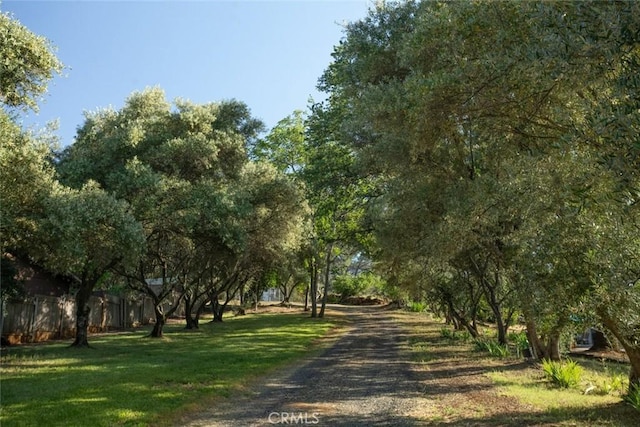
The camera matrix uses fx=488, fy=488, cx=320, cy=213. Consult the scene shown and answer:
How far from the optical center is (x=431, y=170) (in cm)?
1784

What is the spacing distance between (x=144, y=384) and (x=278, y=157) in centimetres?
3516

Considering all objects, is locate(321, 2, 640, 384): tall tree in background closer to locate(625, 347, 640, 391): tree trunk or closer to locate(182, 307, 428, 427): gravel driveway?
locate(625, 347, 640, 391): tree trunk

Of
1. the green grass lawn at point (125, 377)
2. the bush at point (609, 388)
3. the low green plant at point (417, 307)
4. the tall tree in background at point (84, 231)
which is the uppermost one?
the tall tree in background at point (84, 231)

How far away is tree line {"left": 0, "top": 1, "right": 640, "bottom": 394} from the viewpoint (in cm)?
755

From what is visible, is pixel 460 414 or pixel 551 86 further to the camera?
pixel 460 414

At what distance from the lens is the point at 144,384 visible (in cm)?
1285

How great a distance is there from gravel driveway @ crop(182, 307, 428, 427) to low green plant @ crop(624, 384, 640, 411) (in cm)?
435

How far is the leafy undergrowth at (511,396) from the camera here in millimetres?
9977

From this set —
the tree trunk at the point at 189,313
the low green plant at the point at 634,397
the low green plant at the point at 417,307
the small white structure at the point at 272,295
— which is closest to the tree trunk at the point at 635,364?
the low green plant at the point at 634,397

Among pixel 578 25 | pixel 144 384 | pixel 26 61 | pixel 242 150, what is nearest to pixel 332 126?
pixel 242 150

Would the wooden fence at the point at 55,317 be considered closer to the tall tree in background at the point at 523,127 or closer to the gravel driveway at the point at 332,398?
the gravel driveway at the point at 332,398

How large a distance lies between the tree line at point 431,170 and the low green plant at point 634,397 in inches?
25.6

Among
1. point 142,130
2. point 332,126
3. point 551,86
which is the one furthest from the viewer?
point 332,126

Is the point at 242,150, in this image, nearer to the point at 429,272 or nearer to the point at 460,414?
the point at 429,272
